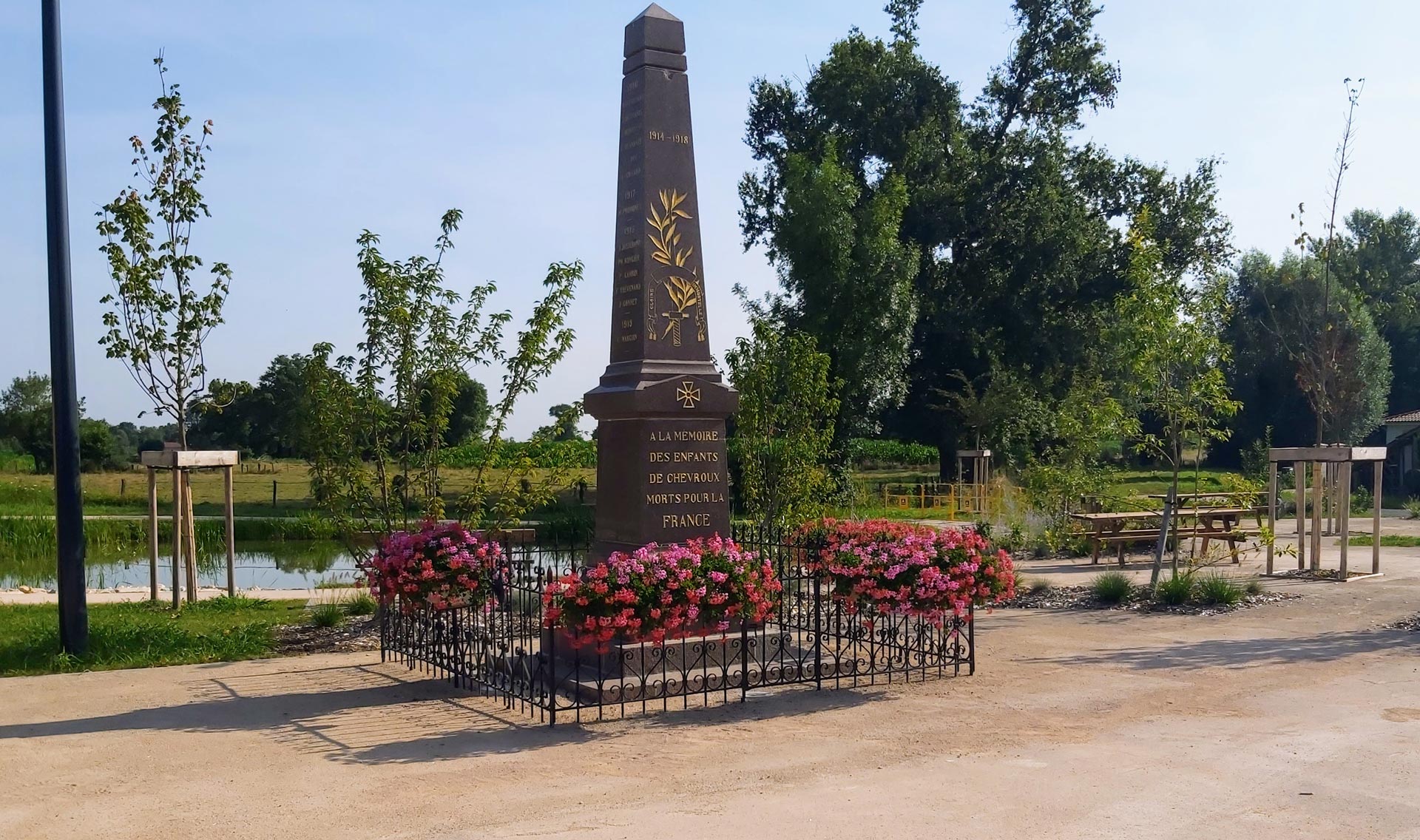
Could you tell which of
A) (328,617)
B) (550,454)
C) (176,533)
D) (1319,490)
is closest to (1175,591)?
(1319,490)

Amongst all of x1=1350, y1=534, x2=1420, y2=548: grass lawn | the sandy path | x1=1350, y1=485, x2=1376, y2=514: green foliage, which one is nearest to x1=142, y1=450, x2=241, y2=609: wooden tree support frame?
the sandy path

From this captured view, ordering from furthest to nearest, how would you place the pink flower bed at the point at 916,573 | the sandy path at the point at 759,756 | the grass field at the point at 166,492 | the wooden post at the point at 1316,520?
the grass field at the point at 166,492 < the wooden post at the point at 1316,520 < the pink flower bed at the point at 916,573 < the sandy path at the point at 759,756

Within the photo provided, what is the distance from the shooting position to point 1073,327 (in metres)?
37.6

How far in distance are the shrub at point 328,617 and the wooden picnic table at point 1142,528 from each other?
1139 centimetres

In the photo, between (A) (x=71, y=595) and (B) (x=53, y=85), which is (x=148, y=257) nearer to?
(B) (x=53, y=85)

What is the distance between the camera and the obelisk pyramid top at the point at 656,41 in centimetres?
995

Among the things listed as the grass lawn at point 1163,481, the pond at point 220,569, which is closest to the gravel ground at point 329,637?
the pond at point 220,569

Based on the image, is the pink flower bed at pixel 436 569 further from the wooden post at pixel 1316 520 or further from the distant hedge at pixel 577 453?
the wooden post at pixel 1316 520

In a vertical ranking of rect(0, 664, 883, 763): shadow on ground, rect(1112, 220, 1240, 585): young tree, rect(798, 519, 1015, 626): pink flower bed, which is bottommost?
rect(0, 664, 883, 763): shadow on ground

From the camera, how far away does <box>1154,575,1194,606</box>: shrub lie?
45.4 ft

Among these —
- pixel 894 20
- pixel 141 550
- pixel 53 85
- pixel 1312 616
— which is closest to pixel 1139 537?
pixel 1312 616

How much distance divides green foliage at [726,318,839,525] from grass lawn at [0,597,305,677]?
→ 18.4 ft

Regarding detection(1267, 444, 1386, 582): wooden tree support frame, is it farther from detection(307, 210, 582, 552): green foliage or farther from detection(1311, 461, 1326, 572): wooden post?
detection(307, 210, 582, 552): green foliage

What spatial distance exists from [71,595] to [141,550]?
1561 cm
